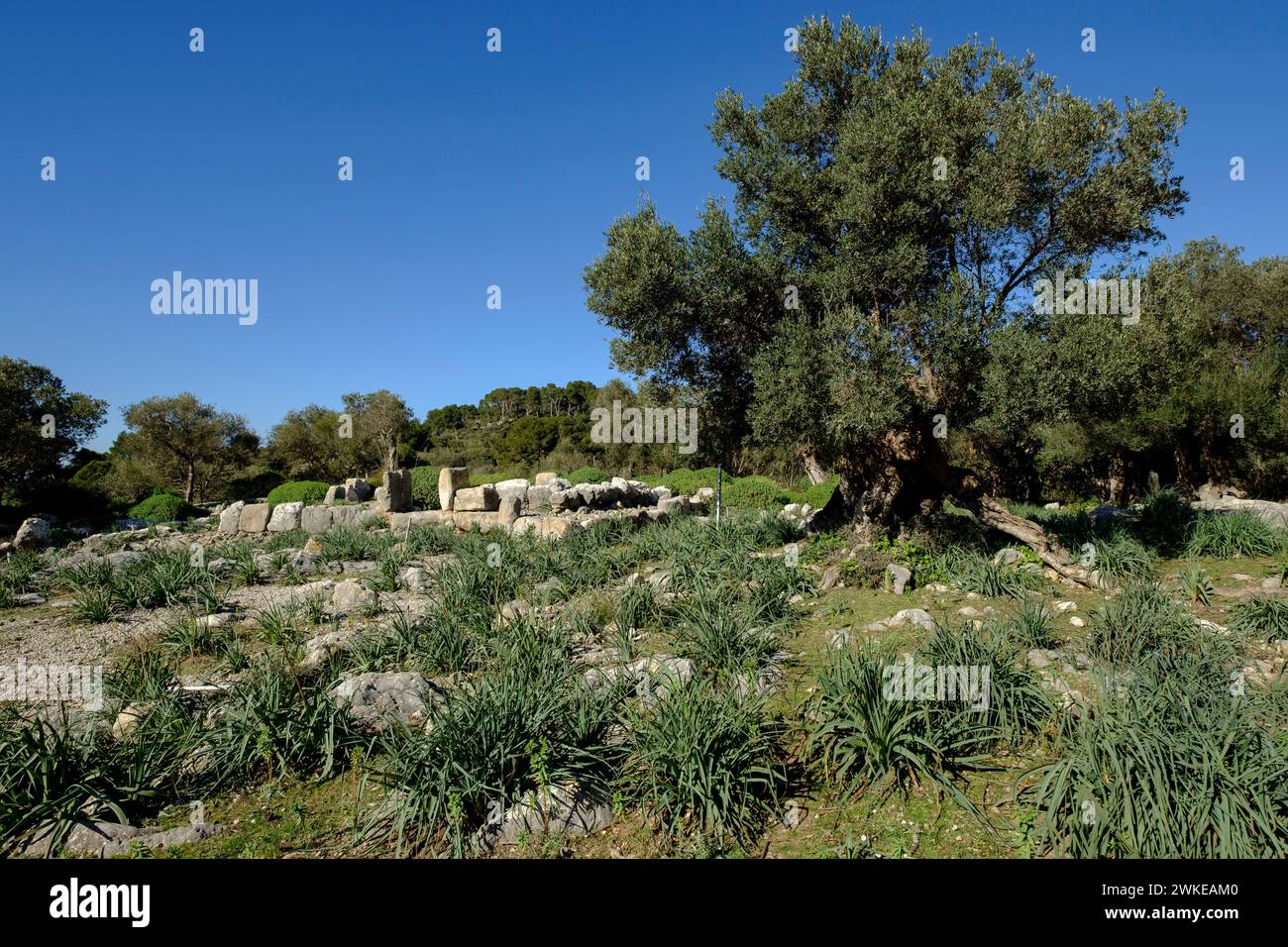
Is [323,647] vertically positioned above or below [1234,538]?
below

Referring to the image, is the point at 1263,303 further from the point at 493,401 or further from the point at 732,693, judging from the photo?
the point at 493,401

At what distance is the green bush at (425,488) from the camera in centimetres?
2113

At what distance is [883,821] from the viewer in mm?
4062

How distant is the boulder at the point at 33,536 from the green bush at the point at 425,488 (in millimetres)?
9458

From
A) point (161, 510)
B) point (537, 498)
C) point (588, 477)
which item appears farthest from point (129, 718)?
point (161, 510)

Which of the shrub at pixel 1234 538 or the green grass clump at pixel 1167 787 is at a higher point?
Result: the shrub at pixel 1234 538

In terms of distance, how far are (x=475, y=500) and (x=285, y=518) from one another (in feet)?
20.6

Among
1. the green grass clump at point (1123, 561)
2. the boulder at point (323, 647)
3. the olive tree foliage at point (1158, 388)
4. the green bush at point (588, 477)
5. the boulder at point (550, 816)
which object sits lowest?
the boulder at point (550, 816)

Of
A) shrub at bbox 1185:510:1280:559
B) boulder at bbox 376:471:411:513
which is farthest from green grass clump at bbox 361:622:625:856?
boulder at bbox 376:471:411:513

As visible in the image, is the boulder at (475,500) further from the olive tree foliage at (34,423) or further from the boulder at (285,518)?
the olive tree foliage at (34,423)

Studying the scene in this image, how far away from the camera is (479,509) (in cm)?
1755

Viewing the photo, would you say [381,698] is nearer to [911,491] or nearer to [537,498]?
[911,491]

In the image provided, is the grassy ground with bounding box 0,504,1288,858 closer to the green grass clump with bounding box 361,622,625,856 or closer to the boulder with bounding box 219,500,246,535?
the green grass clump with bounding box 361,622,625,856

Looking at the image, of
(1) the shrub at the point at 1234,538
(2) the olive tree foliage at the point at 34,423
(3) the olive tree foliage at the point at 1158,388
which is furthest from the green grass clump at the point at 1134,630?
(2) the olive tree foliage at the point at 34,423
